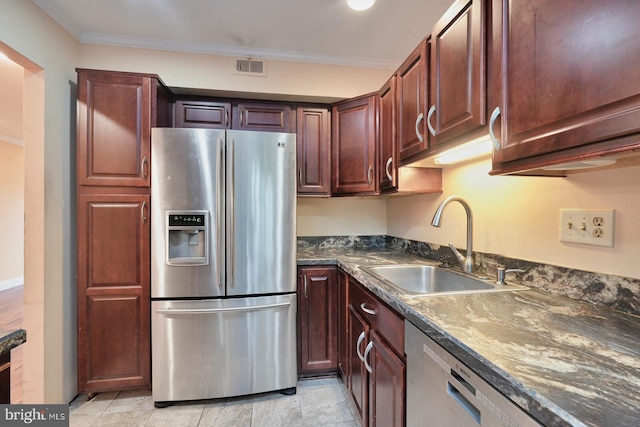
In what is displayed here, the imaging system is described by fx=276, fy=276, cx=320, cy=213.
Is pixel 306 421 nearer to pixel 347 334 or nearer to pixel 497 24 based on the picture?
pixel 347 334

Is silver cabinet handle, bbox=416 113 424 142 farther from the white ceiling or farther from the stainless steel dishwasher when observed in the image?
the stainless steel dishwasher

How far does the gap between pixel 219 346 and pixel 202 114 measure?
169 cm

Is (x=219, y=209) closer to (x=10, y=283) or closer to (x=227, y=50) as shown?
(x=227, y=50)

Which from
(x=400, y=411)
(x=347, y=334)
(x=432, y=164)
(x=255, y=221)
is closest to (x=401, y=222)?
(x=432, y=164)

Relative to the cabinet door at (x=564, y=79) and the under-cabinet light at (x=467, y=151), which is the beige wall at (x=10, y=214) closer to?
the under-cabinet light at (x=467, y=151)

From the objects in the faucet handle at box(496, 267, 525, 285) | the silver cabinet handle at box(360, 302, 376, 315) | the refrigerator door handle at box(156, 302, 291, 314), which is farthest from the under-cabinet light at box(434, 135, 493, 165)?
the refrigerator door handle at box(156, 302, 291, 314)

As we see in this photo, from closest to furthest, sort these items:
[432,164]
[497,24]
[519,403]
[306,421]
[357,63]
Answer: [519,403] < [497,24] < [306,421] < [432,164] < [357,63]

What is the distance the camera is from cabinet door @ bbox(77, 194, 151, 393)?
5.63ft

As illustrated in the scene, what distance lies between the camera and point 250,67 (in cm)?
214

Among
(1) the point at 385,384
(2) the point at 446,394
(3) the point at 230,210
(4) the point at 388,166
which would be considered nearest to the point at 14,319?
(3) the point at 230,210

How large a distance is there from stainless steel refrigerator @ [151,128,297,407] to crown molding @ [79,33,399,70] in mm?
814

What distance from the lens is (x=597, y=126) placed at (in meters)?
0.61

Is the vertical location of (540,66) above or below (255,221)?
above

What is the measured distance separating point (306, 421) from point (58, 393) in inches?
59.3
